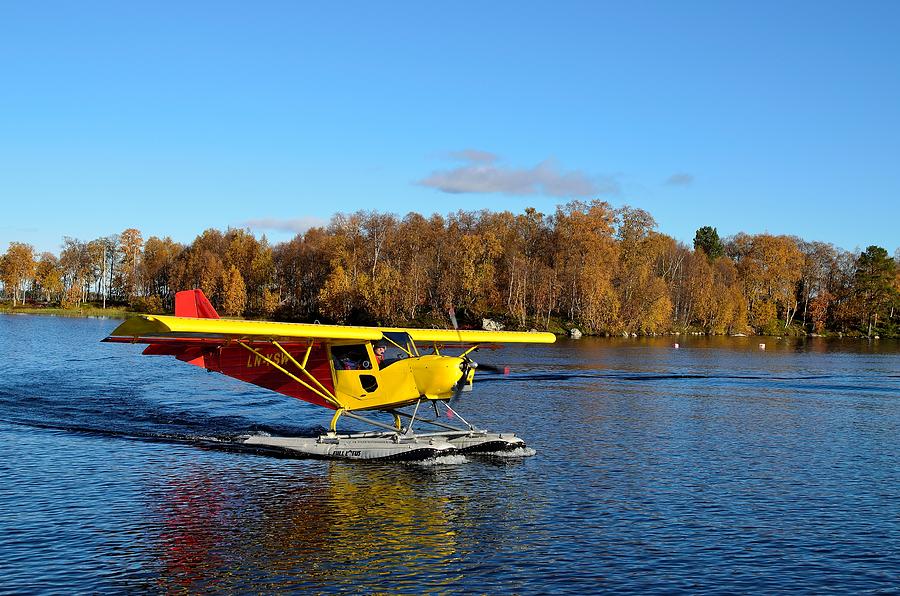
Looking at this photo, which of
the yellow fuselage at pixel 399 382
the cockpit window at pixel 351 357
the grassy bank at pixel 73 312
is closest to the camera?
the yellow fuselage at pixel 399 382

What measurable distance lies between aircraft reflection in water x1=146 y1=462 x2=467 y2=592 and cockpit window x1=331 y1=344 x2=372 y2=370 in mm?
2180

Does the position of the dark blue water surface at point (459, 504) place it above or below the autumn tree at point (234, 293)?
below

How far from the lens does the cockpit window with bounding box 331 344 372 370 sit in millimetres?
16672

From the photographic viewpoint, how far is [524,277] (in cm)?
8069

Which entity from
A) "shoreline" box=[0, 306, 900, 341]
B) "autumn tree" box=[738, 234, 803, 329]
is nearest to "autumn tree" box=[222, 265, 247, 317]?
"shoreline" box=[0, 306, 900, 341]

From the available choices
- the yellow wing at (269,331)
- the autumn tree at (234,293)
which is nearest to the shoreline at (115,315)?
the autumn tree at (234,293)

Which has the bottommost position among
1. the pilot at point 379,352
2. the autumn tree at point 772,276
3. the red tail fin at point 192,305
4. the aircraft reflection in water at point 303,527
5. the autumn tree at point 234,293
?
the aircraft reflection in water at point 303,527

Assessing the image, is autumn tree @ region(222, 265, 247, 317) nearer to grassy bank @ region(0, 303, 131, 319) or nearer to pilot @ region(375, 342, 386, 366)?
grassy bank @ region(0, 303, 131, 319)

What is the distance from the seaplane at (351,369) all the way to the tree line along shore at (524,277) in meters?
48.4

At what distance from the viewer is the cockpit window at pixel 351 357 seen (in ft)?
54.7

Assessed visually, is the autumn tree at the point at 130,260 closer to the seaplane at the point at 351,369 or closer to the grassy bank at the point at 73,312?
the grassy bank at the point at 73,312

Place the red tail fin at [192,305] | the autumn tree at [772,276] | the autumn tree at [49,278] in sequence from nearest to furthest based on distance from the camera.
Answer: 1. the red tail fin at [192,305]
2. the autumn tree at [772,276]
3. the autumn tree at [49,278]

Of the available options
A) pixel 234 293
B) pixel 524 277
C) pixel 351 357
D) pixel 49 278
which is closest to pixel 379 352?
pixel 351 357

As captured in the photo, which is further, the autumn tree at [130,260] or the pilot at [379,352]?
the autumn tree at [130,260]
